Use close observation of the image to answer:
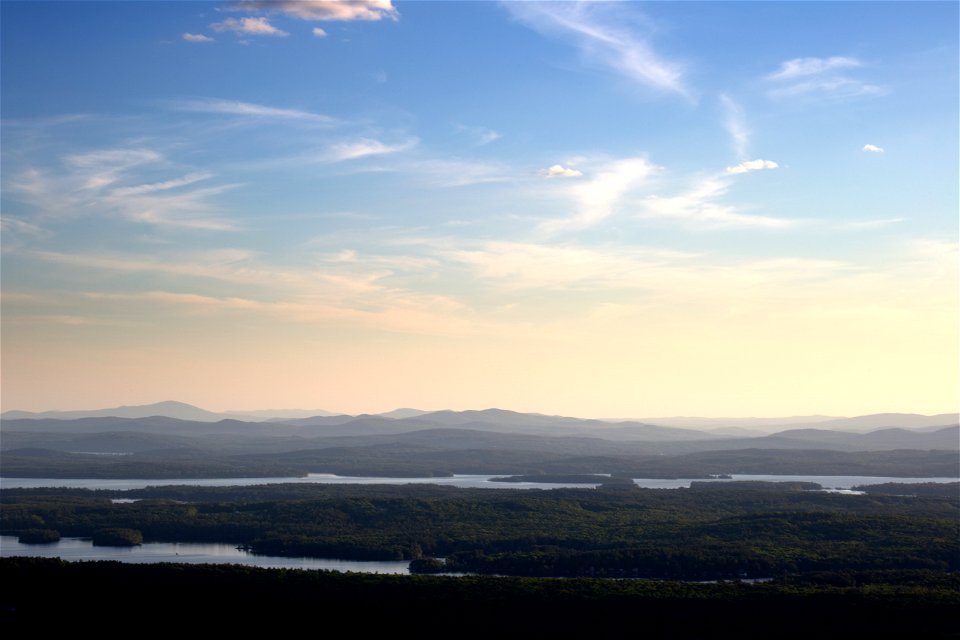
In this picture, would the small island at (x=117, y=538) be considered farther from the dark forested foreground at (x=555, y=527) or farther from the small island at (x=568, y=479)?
the small island at (x=568, y=479)

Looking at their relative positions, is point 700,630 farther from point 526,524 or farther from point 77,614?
point 526,524

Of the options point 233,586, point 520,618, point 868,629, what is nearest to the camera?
point 868,629

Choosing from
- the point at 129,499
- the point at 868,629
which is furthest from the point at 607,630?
the point at 129,499

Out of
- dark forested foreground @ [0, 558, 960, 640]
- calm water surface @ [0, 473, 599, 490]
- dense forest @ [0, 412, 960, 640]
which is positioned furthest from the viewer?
calm water surface @ [0, 473, 599, 490]

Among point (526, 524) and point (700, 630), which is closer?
point (700, 630)

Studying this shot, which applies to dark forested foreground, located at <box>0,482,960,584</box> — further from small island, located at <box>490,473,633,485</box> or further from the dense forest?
small island, located at <box>490,473,633,485</box>

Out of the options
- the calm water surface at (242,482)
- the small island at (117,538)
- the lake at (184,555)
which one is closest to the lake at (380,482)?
the calm water surface at (242,482)

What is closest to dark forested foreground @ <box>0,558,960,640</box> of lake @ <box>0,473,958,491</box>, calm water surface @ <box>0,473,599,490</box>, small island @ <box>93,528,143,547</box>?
small island @ <box>93,528,143,547</box>
